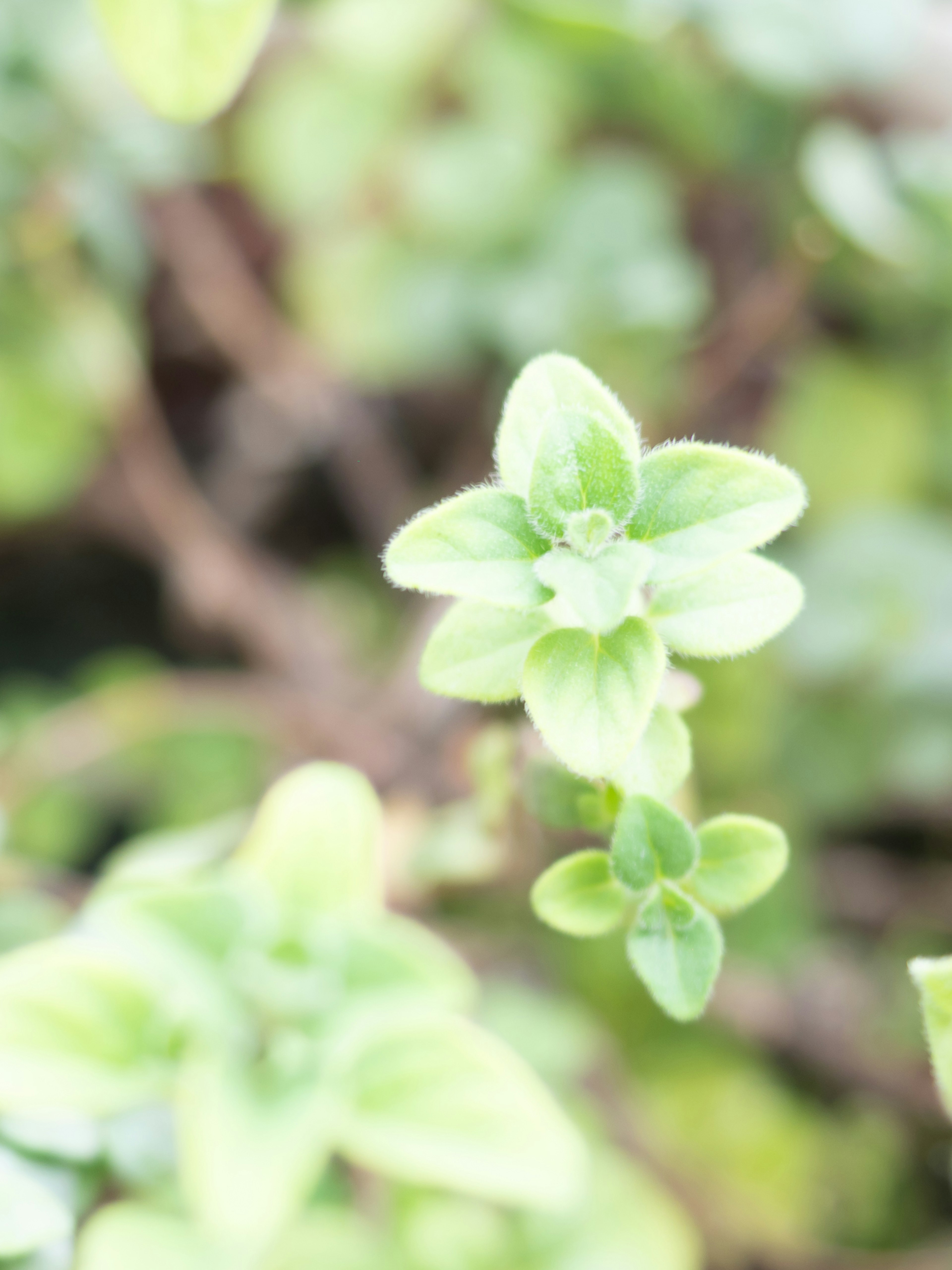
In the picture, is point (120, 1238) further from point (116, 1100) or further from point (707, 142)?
point (707, 142)

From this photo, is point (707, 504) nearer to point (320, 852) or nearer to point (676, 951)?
point (676, 951)

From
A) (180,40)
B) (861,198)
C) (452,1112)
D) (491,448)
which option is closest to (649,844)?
(452,1112)

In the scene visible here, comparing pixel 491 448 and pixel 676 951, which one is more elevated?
pixel 491 448

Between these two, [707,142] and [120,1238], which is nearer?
[120,1238]

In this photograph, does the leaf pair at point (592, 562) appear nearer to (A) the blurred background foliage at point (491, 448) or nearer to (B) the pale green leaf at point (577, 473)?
(B) the pale green leaf at point (577, 473)

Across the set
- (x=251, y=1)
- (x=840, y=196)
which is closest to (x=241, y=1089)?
(x=251, y=1)

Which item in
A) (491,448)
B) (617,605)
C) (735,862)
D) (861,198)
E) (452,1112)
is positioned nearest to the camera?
(617,605)
